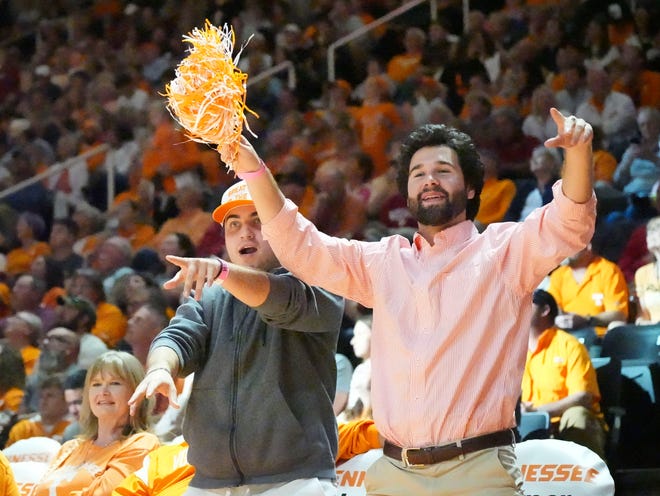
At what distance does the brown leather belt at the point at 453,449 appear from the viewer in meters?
3.03

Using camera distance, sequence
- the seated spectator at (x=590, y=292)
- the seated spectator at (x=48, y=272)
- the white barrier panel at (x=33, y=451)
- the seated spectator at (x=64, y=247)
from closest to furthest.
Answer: the white barrier panel at (x=33, y=451) < the seated spectator at (x=590, y=292) < the seated spectator at (x=48, y=272) < the seated spectator at (x=64, y=247)

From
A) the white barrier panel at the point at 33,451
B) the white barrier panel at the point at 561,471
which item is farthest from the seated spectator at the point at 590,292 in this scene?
the white barrier panel at the point at 33,451

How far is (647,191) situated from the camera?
7.52 m

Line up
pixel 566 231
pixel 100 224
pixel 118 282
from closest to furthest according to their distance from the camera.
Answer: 1. pixel 566 231
2. pixel 118 282
3. pixel 100 224

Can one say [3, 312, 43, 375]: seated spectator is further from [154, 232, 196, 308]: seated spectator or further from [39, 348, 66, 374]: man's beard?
[154, 232, 196, 308]: seated spectator

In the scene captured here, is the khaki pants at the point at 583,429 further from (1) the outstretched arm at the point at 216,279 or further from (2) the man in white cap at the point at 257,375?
(1) the outstretched arm at the point at 216,279

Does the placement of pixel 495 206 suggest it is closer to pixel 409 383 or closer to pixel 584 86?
pixel 584 86

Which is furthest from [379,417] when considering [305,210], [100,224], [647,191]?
[100,224]

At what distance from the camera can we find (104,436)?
487 cm

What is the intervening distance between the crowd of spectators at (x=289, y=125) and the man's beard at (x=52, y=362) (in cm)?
2

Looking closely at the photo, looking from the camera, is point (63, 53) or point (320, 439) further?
point (63, 53)

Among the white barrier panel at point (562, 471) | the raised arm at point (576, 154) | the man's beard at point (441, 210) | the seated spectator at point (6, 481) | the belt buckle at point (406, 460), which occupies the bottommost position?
the white barrier panel at point (562, 471)

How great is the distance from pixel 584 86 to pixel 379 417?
5.84 metres

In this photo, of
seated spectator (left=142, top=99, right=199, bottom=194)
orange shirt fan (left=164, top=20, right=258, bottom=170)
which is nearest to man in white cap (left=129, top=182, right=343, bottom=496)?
orange shirt fan (left=164, top=20, right=258, bottom=170)
